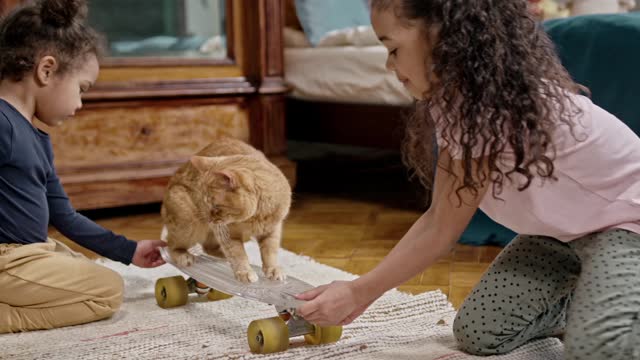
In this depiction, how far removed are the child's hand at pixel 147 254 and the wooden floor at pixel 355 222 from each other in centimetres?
41

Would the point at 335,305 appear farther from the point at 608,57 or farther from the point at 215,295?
the point at 608,57

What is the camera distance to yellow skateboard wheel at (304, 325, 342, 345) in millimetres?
1136

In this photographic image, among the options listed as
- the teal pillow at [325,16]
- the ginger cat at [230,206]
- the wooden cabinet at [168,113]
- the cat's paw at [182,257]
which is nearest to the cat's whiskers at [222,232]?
the ginger cat at [230,206]

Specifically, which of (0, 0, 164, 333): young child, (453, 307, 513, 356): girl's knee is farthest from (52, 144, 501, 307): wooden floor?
(0, 0, 164, 333): young child

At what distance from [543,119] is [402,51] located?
0.19 m

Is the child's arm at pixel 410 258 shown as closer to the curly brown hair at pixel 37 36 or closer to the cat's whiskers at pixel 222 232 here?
the cat's whiskers at pixel 222 232

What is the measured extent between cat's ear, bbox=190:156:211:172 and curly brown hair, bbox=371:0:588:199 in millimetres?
418

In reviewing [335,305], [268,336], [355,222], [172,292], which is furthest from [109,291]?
[355,222]

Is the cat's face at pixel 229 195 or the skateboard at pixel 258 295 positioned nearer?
the skateboard at pixel 258 295

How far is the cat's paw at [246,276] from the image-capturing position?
1.24 meters

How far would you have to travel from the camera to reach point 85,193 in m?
2.18

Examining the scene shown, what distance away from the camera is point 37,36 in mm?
1288

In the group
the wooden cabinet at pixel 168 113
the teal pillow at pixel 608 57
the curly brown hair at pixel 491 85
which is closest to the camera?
the curly brown hair at pixel 491 85

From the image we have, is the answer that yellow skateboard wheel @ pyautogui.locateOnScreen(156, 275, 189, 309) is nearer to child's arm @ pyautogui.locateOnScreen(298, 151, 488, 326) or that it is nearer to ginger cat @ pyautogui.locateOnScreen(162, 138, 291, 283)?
ginger cat @ pyautogui.locateOnScreen(162, 138, 291, 283)
